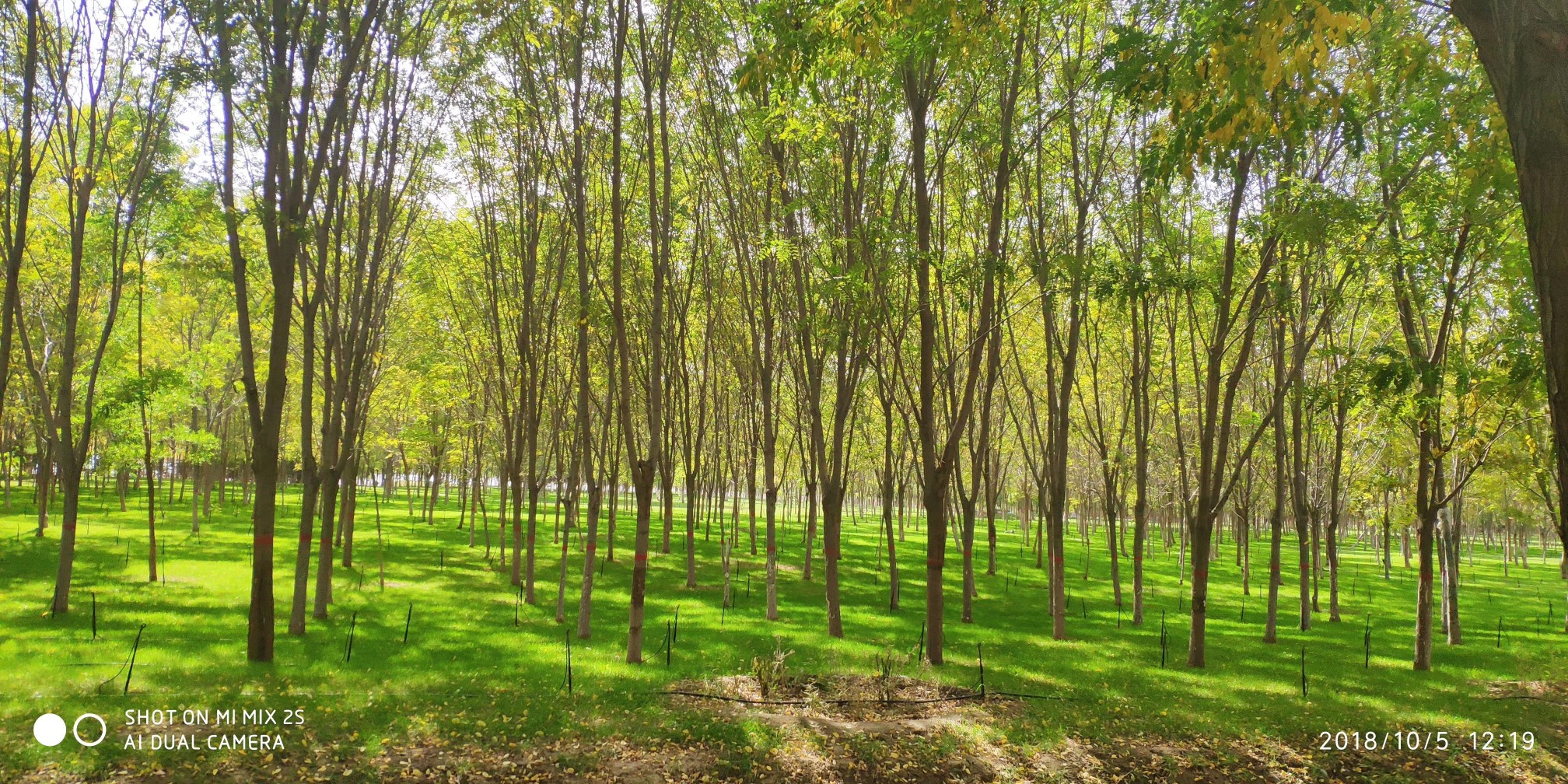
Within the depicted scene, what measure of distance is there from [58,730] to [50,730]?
7cm

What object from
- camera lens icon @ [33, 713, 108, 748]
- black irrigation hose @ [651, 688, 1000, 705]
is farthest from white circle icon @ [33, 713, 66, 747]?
black irrigation hose @ [651, 688, 1000, 705]

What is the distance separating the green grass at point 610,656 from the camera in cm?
972

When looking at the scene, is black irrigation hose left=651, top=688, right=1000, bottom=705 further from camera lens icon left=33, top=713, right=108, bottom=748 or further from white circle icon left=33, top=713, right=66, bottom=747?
white circle icon left=33, top=713, right=66, bottom=747

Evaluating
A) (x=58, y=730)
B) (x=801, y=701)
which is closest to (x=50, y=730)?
(x=58, y=730)

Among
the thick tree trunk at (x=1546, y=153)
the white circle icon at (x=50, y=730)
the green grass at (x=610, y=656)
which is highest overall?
the thick tree trunk at (x=1546, y=153)

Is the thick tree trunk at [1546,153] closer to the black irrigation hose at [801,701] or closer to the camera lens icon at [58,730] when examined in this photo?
the black irrigation hose at [801,701]

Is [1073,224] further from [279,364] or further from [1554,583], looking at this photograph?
[1554,583]

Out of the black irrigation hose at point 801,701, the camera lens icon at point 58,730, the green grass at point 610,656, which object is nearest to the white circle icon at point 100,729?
the camera lens icon at point 58,730

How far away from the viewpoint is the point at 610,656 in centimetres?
1373

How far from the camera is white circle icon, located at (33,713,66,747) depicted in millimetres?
7929

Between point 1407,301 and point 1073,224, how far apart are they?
6.60 metres

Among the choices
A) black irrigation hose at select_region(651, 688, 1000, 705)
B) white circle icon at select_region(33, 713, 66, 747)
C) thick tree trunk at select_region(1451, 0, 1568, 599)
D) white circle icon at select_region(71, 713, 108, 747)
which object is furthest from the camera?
black irrigation hose at select_region(651, 688, 1000, 705)

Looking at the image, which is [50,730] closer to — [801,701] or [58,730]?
[58,730]

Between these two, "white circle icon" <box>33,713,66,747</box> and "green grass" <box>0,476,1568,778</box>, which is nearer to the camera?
"white circle icon" <box>33,713,66,747</box>
